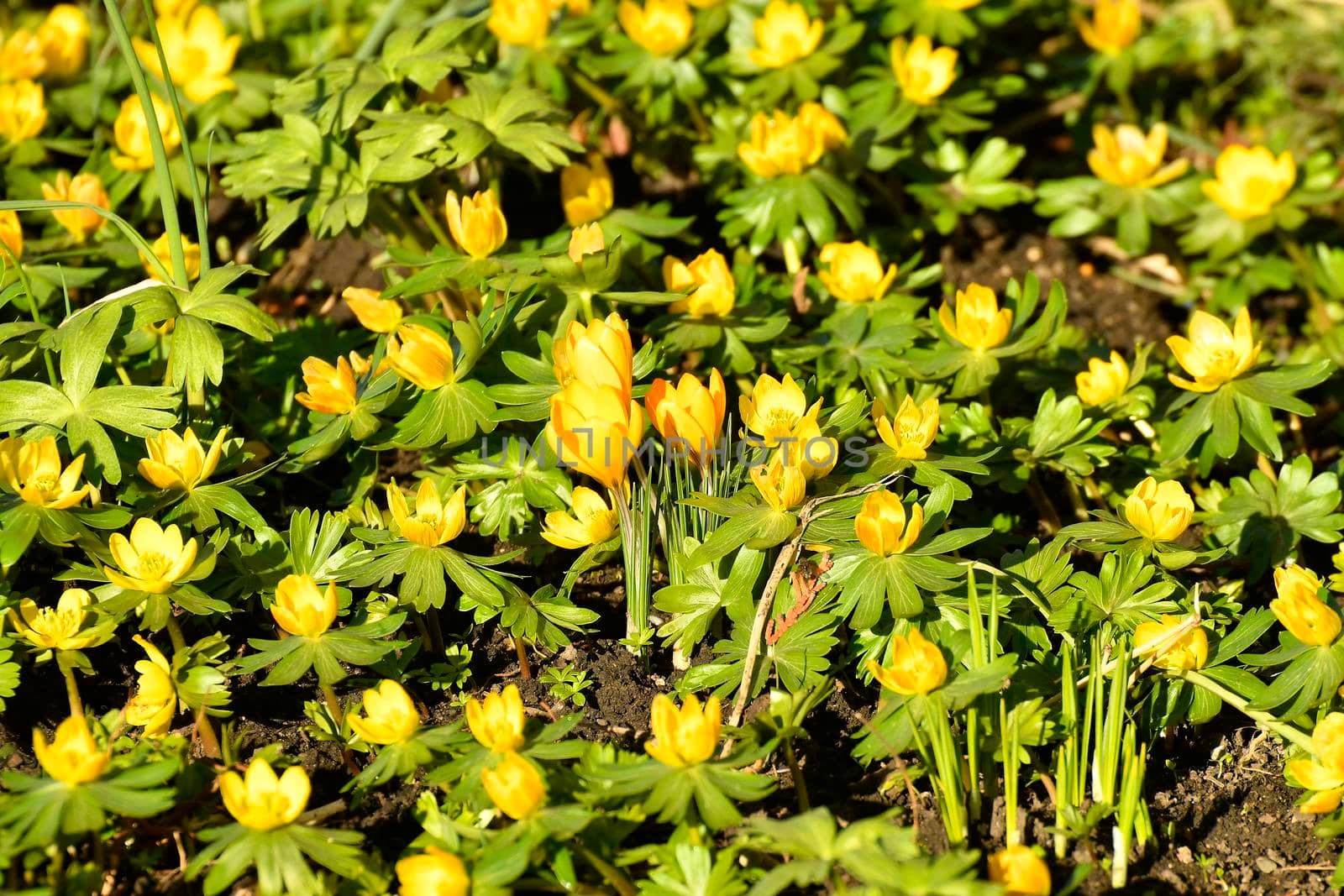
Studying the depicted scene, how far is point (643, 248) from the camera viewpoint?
113 inches

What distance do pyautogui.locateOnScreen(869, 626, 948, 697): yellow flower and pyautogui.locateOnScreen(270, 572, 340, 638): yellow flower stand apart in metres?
0.84

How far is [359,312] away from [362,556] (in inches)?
22.8

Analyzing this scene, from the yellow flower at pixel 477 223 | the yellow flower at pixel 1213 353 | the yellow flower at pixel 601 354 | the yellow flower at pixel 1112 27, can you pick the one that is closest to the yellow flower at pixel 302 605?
the yellow flower at pixel 601 354

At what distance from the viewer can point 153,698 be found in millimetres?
1963

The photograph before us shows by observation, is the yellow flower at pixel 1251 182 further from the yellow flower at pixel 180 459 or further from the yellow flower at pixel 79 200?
the yellow flower at pixel 79 200

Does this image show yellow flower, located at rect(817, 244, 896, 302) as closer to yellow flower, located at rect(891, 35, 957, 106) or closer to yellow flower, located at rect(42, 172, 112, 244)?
yellow flower, located at rect(891, 35, 957, 106)

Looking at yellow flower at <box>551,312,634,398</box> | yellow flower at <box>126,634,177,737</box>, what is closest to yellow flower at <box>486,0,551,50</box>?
yellow flower at <box>551,312,634,398</box>

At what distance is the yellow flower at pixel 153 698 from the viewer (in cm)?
196

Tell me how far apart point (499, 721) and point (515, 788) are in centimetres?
16

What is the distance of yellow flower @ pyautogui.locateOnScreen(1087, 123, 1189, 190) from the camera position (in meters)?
3.16

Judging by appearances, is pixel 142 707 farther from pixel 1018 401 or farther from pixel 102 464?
Result: pixel 1018 401

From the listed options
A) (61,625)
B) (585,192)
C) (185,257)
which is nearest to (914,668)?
(61,625)

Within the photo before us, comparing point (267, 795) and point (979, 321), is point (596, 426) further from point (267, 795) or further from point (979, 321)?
point (979, 321)

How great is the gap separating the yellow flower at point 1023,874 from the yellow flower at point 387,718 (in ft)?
2.89
